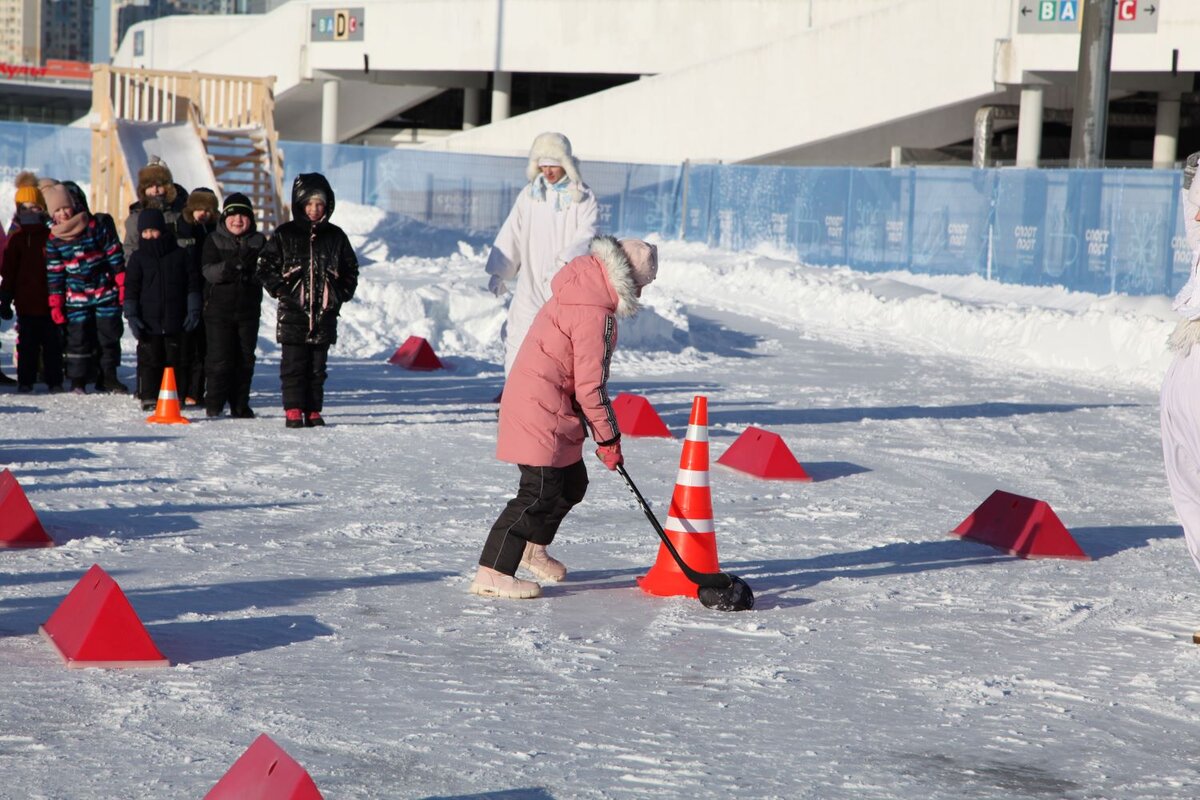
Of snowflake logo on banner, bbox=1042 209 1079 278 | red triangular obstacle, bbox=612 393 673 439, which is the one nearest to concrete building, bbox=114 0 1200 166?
snowflake logo on banner, bbox=1042 209 1079 278

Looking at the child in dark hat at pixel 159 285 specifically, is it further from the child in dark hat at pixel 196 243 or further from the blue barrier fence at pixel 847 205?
the blue barrier fence at pixel 847 205

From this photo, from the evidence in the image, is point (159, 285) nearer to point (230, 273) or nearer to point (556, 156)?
point (230, 273)

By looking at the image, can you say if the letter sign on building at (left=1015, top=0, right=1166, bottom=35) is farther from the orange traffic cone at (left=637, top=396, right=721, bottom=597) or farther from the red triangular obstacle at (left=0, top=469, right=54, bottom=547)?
the red triangular obstacle at (left=0, top=469, right=54, bottom=547)

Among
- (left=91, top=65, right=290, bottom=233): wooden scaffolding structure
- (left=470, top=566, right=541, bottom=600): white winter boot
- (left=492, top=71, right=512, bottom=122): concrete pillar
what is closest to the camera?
(left=470, top=566, right=541, bottom=600): white winter boot

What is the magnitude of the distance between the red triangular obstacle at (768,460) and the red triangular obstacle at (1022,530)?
63.9 inches

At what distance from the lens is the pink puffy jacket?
18.3 feet

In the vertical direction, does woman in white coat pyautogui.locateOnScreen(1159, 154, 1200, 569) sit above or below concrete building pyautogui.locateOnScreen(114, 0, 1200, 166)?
below

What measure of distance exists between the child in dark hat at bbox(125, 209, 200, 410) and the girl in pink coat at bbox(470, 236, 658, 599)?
16.4 feet

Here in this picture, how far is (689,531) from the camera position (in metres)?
6.09

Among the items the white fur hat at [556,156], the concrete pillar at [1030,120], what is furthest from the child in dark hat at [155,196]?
the concrete pillar at [1030,120]

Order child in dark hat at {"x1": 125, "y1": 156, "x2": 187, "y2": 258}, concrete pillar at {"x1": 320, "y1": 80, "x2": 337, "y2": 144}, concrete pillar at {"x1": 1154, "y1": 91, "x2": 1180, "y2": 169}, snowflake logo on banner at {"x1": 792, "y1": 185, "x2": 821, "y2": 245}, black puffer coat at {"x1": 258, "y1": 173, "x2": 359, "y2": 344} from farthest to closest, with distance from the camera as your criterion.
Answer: concrete pillar at {"x1": 320, "y1": 80, "x2": 337, "y2": 144} < concrete pillar at {"x1": 1154, "y1": 91, "x2": 1180, "y2": 169} < snowflake logo on banner at {"x1": 792, "y1": 185, "x2": 821, "y2": 245} < child in dark hat at {"x1": 125, "y1": 156, "x2": 187, "y2": 258} < black puffer coat at {"x1": 258, "y1": 173, "x2": 359, "y2": 344}

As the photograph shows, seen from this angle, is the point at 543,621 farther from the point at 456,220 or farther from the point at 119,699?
the point at 456,220

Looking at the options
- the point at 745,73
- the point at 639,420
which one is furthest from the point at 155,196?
the point at 745,73

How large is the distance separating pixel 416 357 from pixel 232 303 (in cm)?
399
